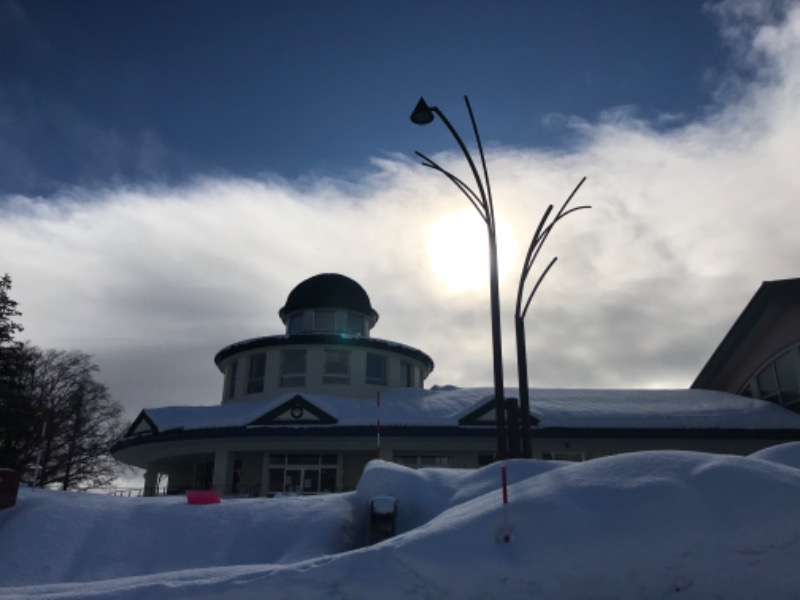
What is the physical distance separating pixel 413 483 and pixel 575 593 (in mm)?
5743

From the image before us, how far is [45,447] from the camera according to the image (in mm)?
41875

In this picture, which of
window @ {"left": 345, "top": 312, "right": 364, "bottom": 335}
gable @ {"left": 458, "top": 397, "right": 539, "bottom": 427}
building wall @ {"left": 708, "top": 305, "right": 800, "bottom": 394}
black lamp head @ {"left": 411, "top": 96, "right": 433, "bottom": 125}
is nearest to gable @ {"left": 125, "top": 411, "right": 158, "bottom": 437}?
window @ {"left": 345, "top": 312, "right": 364, "bottom": 335}

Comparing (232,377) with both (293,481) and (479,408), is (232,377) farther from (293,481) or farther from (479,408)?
(479,408)

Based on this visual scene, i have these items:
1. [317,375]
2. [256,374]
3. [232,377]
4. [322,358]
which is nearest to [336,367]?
[322,358]

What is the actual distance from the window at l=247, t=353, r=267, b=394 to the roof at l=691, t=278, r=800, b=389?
68.9 ft

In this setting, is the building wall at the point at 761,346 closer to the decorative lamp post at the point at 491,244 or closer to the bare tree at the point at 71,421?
the decorative lamp post at the point at 491,244

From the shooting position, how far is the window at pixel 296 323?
32.2 metres

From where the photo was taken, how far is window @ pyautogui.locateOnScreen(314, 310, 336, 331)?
105ft

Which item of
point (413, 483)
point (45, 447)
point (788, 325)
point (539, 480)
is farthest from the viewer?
point (45, 447)

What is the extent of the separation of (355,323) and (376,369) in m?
3.28

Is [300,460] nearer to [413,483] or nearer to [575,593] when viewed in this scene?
[413,483]

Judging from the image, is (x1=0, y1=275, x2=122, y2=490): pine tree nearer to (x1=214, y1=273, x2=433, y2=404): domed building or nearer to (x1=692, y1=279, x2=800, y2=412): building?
(x1=214, y1=273, x2=433, y2=404): domed building

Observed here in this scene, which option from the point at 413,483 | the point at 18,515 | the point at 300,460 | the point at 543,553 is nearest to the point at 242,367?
the point at 300,460

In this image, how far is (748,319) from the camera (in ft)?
89.6
